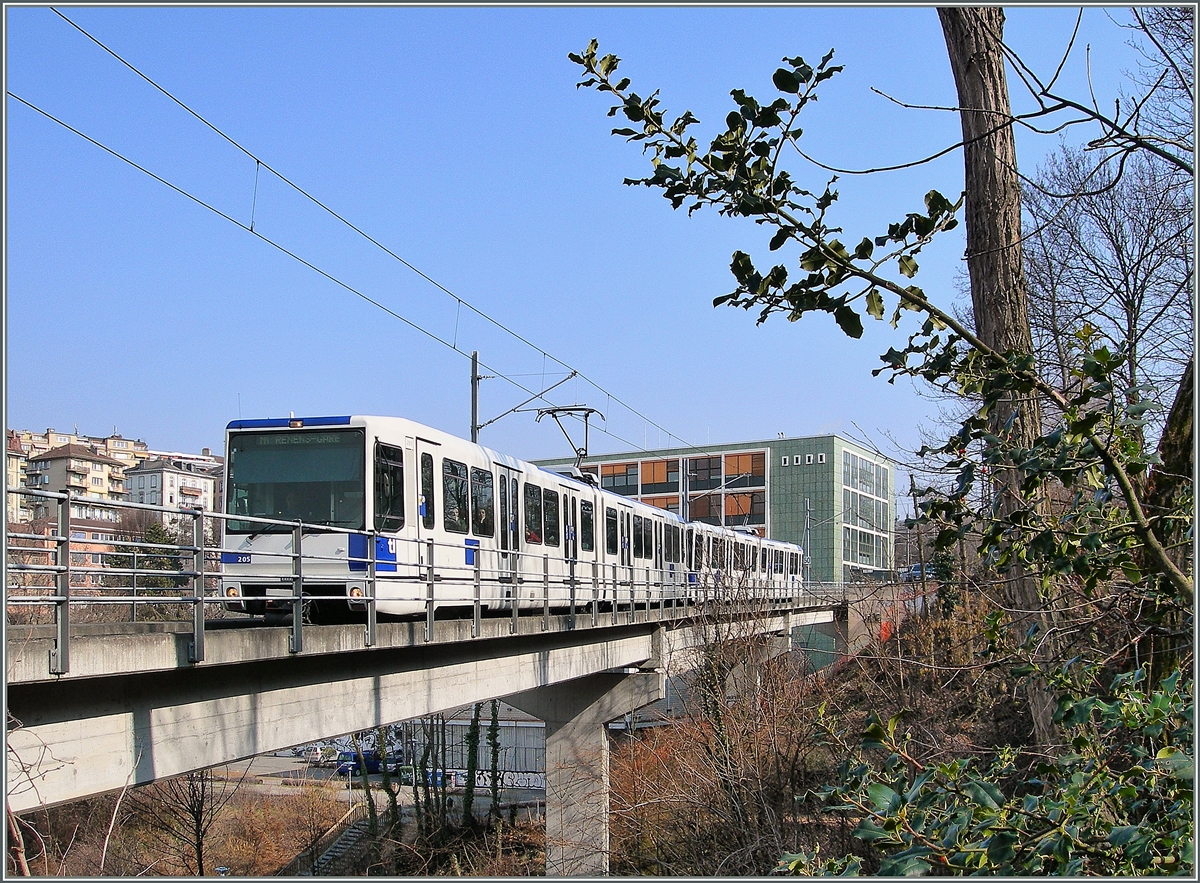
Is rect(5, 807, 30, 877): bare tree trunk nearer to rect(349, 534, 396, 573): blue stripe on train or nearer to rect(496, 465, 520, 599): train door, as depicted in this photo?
rect(349, 534, 396, 573): blue stripe on train

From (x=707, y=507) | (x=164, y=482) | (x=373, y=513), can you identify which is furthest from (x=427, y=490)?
(x=164, y=482)

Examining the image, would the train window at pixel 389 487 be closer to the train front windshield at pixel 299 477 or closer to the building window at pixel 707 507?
the train front windshield at pixel 299 477

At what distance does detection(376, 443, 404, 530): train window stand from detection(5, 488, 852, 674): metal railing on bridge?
54 cm

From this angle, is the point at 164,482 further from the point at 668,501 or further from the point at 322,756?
the point at 322,756

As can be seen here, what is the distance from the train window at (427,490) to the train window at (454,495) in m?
0.41

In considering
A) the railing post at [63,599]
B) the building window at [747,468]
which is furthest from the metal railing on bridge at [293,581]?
the building window at [747,468]

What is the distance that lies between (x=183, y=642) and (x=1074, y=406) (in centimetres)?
754

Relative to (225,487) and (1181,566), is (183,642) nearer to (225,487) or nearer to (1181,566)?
(225,487)

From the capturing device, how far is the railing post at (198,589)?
854 cm

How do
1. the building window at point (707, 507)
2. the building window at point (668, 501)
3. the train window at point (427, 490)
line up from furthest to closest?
1. the building window at point (668, 501)
2. the building window at point (707, 507)
3. the train window at point (427, 490)

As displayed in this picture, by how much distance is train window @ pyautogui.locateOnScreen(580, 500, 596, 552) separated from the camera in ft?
77.3

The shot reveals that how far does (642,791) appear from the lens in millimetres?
21797

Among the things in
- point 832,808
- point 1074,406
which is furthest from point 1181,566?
point 832,808

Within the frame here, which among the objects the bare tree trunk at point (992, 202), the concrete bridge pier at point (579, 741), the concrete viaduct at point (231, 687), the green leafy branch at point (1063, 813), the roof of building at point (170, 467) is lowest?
the concrete bridge pier at point (579, 741)
